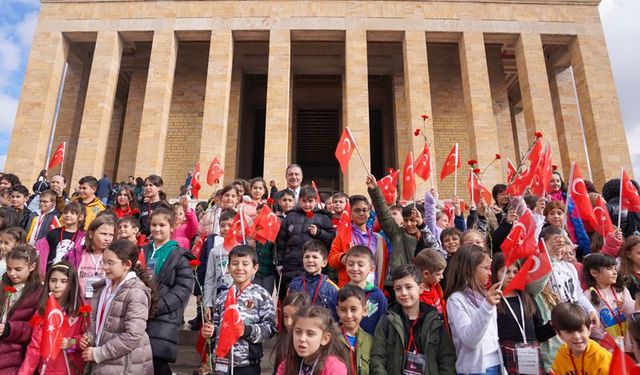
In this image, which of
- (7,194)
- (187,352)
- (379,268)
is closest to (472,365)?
(379,268)

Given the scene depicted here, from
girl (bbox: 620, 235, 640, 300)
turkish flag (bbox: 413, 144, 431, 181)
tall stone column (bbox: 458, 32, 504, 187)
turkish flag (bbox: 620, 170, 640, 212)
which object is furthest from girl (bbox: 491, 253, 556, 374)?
tall stone column (bbox: 458, 32, 504, 187)

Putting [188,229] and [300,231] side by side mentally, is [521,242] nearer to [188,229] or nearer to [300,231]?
[300,231]

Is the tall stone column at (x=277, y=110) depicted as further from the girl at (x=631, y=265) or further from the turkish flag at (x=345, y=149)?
the girl at (x=631, y=265)

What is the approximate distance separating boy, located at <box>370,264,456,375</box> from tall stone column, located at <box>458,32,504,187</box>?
50.3 feet

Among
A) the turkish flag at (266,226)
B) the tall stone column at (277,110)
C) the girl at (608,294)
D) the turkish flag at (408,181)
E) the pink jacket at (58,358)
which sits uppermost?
the tall stone column at (277,110)

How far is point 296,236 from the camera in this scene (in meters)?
5.41

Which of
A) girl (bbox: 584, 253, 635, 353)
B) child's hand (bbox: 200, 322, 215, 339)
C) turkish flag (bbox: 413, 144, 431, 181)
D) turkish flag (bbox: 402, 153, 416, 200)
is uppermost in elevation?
turkish flag (bbox: 413, 144, 431, 181)

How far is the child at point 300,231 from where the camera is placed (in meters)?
5.30

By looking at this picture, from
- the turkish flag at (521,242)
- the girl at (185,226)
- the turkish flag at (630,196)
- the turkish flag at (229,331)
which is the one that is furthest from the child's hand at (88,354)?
the turkish flag at (630,196)

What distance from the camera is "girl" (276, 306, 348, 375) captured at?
289 centimetres

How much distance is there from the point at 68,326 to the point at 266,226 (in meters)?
2.43

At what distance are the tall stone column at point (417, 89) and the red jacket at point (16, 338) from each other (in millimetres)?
14865

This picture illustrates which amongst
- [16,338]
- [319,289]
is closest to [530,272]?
[319,289]

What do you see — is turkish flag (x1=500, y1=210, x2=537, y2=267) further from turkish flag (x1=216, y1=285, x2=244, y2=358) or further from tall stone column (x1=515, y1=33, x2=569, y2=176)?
tall stone column (x1=515, y1=33, x2=569, y2=176)
